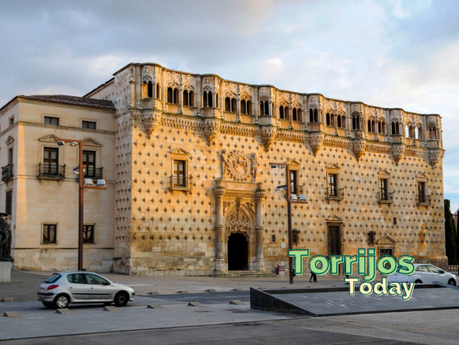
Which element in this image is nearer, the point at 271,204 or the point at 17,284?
the point at 17,284

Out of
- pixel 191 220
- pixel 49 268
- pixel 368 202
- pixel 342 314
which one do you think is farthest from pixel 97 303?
pixel 368 202

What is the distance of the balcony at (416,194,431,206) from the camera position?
5068 centimetres

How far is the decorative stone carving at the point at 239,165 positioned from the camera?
134 feet

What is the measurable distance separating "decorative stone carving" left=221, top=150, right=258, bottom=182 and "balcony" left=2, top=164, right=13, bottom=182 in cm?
1442

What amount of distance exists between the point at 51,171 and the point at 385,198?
2833 cm

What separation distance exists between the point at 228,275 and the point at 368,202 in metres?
15.5

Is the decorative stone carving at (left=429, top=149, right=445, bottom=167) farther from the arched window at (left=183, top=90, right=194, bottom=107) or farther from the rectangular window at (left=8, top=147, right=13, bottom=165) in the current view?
the rectangular window at (left=8, top=147, right=13, bottom=165)

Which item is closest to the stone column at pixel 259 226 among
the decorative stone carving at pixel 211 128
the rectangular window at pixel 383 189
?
the decorative stone carving at pixel 211 128

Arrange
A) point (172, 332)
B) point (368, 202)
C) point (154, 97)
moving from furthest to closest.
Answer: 1. point (368, 202)
2. point (154, 97)
3. point (172, 332)

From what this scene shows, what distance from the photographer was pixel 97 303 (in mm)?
20766

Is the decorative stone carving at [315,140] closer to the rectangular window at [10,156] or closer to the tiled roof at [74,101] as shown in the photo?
the tiled roof at [74,101]

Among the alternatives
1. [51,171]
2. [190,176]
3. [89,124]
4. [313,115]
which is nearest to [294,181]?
[313,115]

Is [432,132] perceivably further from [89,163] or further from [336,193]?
[89,163]

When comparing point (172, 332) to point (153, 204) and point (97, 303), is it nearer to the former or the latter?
point (97, 303)
